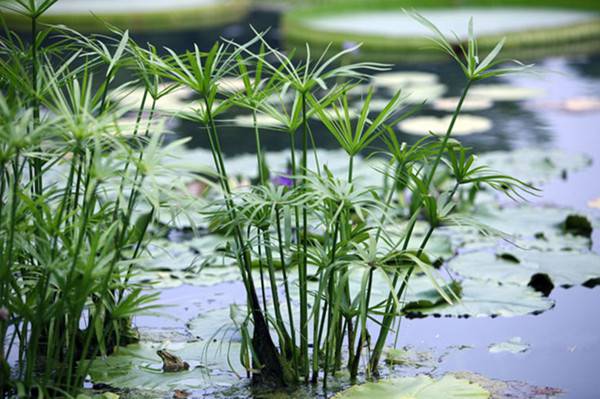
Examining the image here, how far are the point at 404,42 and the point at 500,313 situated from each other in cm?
377

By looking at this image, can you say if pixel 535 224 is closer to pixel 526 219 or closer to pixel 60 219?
pixel 526 219

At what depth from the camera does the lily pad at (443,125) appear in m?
3.74

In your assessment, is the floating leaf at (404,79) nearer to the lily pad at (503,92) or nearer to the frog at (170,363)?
the lily pad at (503,92)

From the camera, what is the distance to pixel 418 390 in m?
1.63

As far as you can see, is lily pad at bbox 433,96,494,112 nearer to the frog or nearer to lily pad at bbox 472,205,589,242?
lily pad at bbox 472,205,589,242

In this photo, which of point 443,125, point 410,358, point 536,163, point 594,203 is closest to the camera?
point 410,358

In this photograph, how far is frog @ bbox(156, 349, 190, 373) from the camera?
1.77 metres

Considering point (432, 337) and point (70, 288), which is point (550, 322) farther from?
point (70, 288)

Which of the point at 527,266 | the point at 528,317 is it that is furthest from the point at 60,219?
the point at 527,266

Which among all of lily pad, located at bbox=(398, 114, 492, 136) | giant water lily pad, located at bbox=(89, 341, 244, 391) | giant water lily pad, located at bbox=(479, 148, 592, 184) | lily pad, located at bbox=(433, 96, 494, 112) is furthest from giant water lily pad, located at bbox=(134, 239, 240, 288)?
lily pad, located at bbox=(433, 96, 494, 112)

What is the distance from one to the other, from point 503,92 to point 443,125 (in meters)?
0.84

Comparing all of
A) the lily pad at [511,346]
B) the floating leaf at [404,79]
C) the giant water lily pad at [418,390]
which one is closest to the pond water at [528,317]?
the lily pad at [511,346]

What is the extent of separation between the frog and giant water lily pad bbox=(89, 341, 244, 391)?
0.01 m

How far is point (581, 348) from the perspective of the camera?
1.91 meters
